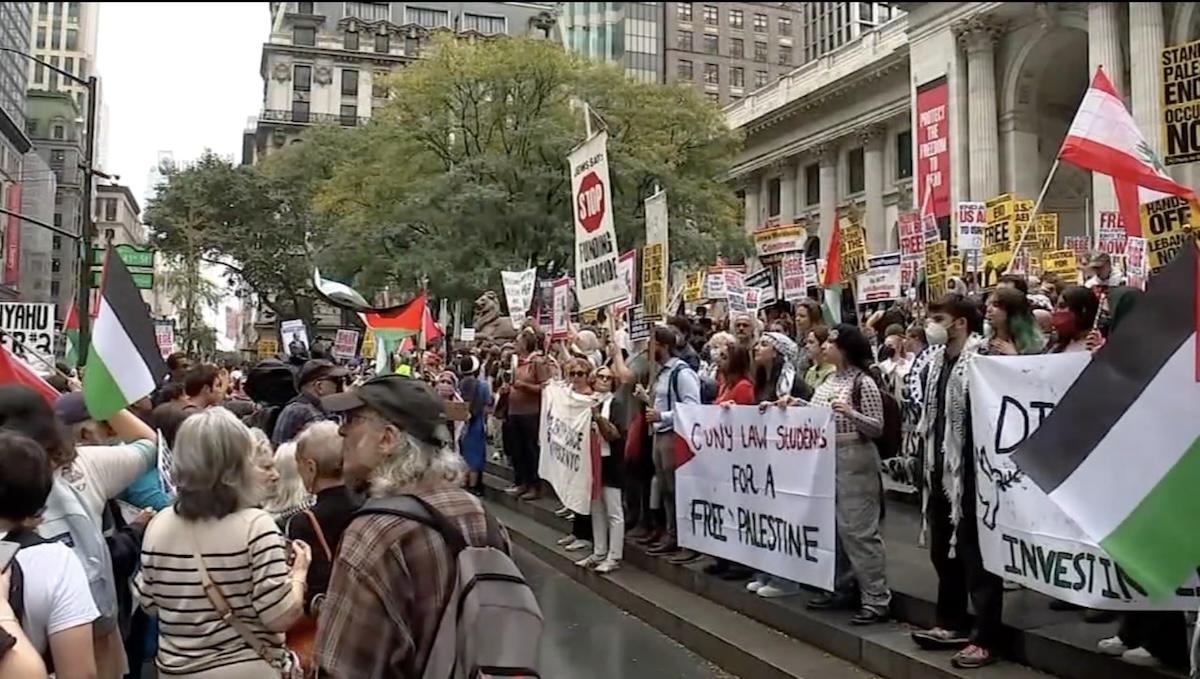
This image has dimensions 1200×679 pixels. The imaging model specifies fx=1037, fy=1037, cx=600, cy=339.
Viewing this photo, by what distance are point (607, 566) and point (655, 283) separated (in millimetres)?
2442

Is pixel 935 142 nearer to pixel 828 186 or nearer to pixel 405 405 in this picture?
pixel 828 186

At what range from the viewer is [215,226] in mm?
43031

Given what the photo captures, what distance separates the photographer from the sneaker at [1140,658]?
4.52m

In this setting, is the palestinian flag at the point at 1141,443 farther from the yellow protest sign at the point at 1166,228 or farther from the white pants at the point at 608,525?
the white pants at the point at 608,525

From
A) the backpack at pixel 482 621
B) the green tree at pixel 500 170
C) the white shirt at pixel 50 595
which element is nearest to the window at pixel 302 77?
the green tree at pixel 500 170

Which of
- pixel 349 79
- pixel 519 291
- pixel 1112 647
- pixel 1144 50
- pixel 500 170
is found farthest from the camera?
pixel 349 79

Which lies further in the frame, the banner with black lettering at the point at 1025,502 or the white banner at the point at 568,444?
the white banner at the point at 568,444

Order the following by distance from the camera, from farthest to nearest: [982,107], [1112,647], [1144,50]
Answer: [982,107] < [1144,50] < [1112,647]

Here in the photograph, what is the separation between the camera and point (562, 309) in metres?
13.3

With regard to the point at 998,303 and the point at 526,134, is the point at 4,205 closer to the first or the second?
the point at 526,134

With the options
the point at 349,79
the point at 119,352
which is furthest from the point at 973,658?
the point at 349,79

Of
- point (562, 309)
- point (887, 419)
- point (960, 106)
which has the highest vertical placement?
point (960, 106)

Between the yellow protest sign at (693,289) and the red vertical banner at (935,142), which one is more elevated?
the red vertical banner at (935,142)

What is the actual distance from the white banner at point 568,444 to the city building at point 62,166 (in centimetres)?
1222
